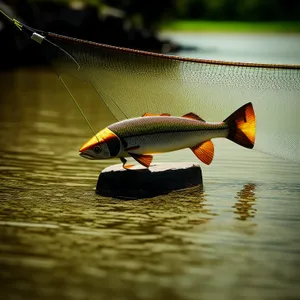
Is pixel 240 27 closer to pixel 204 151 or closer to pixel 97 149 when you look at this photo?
pixel 204 151

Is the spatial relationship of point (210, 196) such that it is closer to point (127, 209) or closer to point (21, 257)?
point (127, 209)

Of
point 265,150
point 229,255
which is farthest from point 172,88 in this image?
point 229,255

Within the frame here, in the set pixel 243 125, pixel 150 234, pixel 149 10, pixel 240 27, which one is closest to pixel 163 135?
pixel 243 125

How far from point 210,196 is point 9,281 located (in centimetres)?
295

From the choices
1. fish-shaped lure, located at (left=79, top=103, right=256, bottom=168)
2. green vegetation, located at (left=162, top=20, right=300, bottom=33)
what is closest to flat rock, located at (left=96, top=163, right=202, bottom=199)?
fish-shaped lure, located at (left=79, top=103, right=256, bottom=168)

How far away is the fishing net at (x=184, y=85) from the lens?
8453 mm

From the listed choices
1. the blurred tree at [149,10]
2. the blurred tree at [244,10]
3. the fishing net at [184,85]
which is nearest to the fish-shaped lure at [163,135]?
the fishing net at [184,85]

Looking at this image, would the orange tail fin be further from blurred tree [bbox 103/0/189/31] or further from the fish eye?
blurred tree [bbox 103/0/189/31]

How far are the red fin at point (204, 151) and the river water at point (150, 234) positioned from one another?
0.26 metres

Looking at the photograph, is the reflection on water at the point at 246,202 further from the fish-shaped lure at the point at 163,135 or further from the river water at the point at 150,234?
the fish-shaped lure at the point at 163,135

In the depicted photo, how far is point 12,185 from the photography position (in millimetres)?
8516

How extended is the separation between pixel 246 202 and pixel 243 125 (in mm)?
730

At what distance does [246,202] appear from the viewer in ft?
25.6

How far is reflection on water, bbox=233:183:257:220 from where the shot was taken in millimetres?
7312
